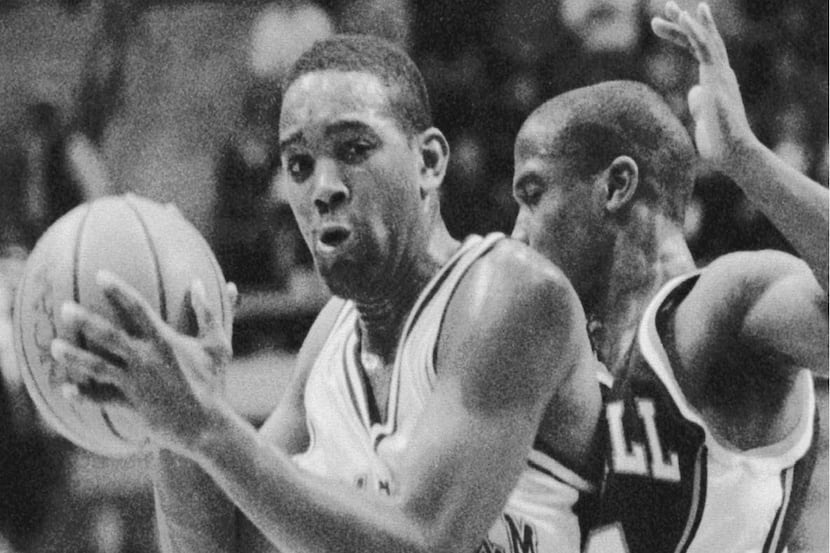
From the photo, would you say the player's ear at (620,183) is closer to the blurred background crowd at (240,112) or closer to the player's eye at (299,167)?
the blurred background crowd at (240,112)

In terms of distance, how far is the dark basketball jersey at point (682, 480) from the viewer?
1.49 metres

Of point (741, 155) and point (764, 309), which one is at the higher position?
point (741, 155)

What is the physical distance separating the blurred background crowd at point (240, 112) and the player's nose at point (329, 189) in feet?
0.85

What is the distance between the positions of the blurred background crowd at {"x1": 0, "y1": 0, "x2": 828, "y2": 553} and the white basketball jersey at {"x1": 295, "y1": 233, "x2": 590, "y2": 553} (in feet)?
0.85

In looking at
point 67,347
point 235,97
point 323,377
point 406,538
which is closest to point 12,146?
point 235,97

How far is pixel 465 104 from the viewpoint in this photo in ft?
5.63

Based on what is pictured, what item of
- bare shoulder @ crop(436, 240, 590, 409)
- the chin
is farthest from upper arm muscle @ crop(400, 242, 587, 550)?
the chin

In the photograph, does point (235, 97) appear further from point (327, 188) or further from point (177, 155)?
point (327, 188)

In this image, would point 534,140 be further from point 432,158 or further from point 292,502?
point 292,502

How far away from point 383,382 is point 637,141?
514 mm

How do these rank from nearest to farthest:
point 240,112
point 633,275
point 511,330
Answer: point 511,330 → point 633,275 → point 240,112

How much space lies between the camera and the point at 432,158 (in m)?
1.54

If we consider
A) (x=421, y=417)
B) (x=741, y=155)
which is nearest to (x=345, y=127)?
(x=421, y=417)

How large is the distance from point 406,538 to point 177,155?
90cm
